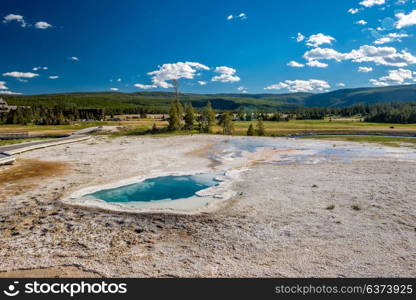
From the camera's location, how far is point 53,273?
9023 millimetres

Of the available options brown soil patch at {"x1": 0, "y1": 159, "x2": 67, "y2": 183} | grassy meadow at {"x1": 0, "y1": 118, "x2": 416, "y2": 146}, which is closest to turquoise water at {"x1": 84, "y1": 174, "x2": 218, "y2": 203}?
brown soil patch at {"x1": 0, "y1": 159, "x2": 67, "y2": 183}

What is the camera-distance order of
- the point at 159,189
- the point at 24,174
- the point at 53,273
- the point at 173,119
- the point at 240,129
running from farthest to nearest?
the point at 240,129 < the point at 173,119 < the point at 24,174 < the point at 159,189 < the point at 53,273

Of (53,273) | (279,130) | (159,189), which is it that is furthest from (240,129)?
(53,273)

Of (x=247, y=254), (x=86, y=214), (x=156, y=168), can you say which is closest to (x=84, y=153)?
(x=156, y=168)

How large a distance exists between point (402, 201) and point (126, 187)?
57.2 ft

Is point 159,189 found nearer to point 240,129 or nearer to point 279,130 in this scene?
point 279,130

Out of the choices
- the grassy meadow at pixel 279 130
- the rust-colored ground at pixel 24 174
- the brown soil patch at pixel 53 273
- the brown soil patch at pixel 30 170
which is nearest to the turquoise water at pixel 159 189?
the rust-colored ground at pixel 24 174

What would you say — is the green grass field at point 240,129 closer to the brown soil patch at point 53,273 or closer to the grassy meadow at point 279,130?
the grassy meadow at point 279,130

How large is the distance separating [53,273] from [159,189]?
36.5 feet

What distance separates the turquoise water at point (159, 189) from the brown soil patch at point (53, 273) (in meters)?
7.91

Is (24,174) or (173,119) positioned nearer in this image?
(24,174)

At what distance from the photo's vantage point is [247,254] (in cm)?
1024

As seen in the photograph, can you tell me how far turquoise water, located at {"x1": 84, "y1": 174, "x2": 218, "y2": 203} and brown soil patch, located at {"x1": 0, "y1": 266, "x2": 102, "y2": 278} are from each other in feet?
26.0

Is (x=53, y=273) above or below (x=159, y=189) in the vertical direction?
below
